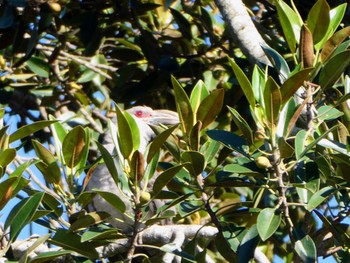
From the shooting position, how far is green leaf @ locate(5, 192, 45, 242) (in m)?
3.07

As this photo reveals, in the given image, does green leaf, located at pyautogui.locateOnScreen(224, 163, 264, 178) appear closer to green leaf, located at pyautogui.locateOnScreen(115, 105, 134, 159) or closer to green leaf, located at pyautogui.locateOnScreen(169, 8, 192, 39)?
green leaf, located at pyautogui.locateOnScreen(115, 105, 134, 159)

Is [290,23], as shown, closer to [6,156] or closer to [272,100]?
[272,100]

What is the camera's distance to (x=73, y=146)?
3.46 meters

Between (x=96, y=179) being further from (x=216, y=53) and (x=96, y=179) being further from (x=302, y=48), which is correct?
(x=302, y=48)

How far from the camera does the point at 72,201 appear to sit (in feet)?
11.4

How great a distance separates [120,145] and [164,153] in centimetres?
248

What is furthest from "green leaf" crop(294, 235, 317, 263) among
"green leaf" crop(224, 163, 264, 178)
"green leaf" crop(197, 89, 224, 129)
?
"green leaf" crop(197, 89, 224, 129)

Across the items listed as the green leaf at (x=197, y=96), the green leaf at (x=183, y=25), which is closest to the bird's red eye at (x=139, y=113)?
the green leaf at (x=183, y=25)

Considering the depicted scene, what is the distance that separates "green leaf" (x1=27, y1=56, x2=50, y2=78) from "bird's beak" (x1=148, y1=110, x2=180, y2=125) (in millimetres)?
719

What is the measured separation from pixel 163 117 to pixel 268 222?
2608 mm

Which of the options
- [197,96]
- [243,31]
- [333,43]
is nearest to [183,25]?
[243,31]

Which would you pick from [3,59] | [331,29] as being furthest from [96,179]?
[331,29]

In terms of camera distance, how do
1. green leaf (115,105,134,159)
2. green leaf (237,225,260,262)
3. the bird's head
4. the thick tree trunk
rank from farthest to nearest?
the bird's head
the thick tree trunk
green leaf (115,105,134,159)
green leaf (237,225,260,262)

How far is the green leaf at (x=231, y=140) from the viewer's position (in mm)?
3180
